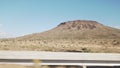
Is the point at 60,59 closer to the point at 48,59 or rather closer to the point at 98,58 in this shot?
the point at 48,59

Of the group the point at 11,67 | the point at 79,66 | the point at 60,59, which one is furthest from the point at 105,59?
the point at 11,67

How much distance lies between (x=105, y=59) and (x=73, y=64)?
2.79m

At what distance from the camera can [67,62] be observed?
2194 centimetres

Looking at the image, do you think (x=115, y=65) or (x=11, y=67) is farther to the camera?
(x=115, y=65)

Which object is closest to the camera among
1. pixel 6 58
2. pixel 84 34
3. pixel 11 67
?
pixel 11 67

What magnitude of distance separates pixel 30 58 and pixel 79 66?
407 centimetres

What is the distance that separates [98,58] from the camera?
23156 mm

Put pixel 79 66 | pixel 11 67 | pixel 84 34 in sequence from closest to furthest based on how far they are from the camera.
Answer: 1. pixel 11 67
2. pixel 79 66
3. pixel 84 34

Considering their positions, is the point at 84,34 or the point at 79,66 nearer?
the point at 79,66

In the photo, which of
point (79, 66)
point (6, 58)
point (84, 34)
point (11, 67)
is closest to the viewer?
point (11, 67)

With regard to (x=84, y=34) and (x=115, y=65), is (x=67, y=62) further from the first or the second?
(x=84, y=34)

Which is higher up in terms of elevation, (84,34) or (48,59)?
(84,34)

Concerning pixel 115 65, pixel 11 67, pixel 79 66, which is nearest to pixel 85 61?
pixel 79 66

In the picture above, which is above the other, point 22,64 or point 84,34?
point 84,34
